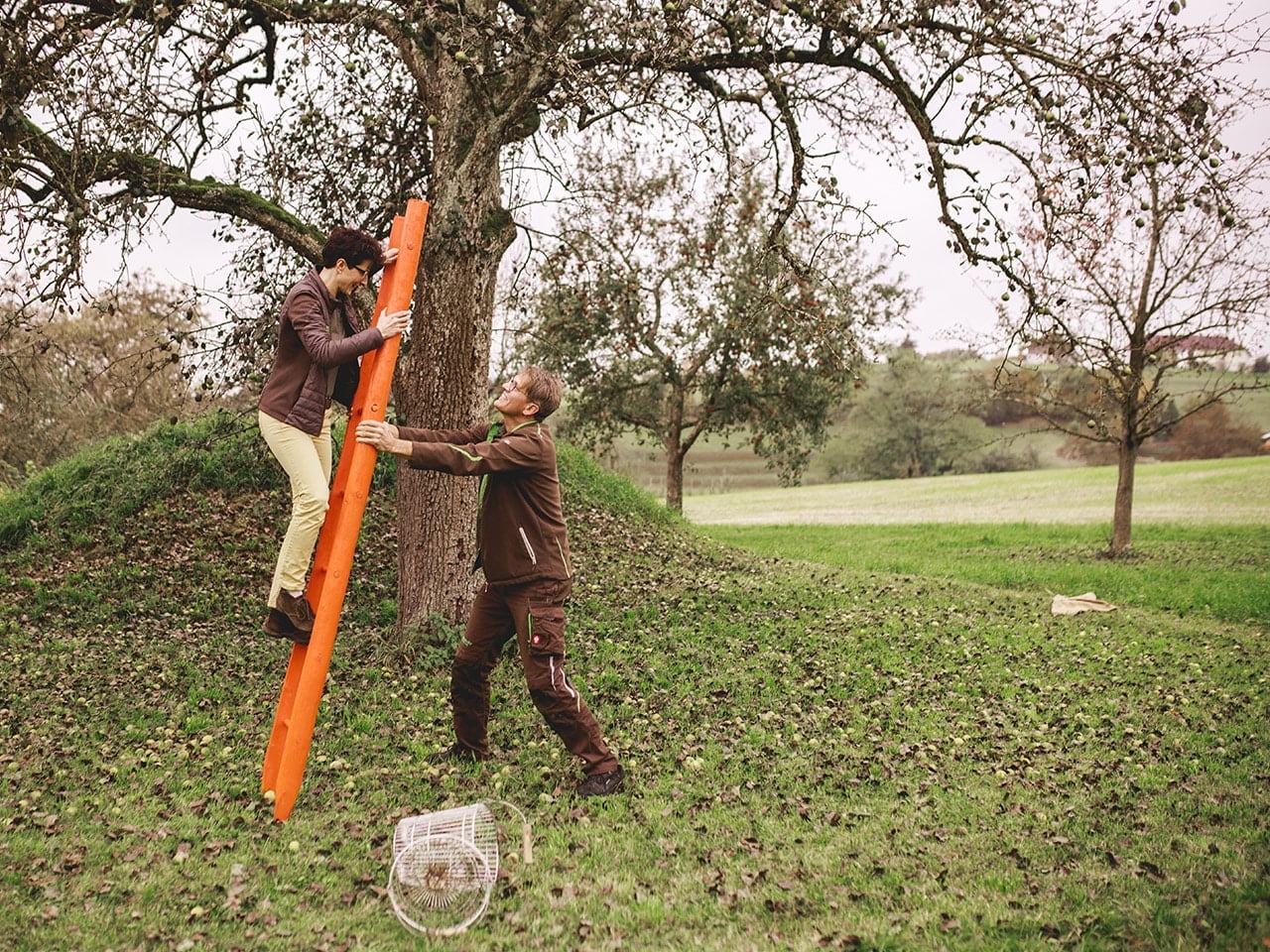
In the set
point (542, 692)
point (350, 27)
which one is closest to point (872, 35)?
point (350, 27)

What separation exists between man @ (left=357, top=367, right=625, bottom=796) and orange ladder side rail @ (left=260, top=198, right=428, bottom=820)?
0.33 m

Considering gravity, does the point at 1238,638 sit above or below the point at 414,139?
below

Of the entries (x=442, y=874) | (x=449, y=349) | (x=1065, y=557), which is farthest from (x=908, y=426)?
(x=442, y=874)

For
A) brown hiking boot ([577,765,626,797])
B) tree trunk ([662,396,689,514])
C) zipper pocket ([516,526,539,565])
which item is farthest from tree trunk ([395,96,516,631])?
tree trunk ([662,396,689,514])

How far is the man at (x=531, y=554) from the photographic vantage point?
6.02 metres

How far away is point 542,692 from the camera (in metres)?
6.08

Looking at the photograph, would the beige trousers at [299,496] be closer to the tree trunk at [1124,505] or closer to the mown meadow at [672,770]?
the mown meadow at [672,770]

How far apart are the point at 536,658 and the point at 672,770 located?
4.88 ft

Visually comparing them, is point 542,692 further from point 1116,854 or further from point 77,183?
point 77,183

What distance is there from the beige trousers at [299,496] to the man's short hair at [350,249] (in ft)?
3.63

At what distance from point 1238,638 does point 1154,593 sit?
3.82 m

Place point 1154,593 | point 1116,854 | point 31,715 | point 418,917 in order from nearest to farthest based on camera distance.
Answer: point 418,917 < point 1116,854 < point 31,715 < point 1154,593

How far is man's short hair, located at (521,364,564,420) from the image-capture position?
614 cm

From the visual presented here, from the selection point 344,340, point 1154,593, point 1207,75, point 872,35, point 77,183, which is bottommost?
point 1154,593
